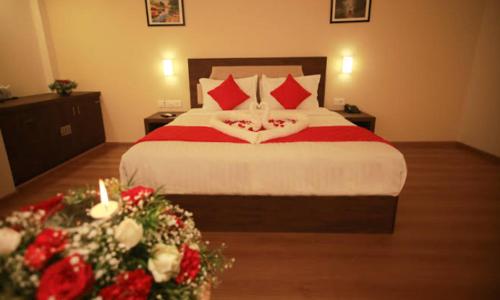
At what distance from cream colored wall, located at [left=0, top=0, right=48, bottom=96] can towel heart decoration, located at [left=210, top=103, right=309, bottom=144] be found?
111 inches

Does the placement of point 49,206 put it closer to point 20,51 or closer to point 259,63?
point 259,63

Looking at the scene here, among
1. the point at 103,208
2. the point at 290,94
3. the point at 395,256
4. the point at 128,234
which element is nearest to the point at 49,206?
the point at 103,208

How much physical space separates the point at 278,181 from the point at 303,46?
8.78ft

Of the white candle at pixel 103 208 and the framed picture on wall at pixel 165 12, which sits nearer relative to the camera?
the white candle at pixel 103 208

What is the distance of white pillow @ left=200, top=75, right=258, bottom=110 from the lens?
355 centimetres

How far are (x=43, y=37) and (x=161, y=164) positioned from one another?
3382mm

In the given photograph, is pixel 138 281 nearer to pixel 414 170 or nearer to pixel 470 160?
pixel 414 170

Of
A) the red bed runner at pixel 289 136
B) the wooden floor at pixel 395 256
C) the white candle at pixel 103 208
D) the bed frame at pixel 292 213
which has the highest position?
the white candle at pixel 103 208

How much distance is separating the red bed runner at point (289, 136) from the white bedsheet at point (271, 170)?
0.20 meters

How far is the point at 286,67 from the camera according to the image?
388cm

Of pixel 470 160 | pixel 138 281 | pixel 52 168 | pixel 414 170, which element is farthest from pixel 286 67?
pixel 138 281

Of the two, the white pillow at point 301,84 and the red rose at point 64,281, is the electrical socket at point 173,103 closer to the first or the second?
the white pillow at point 301,84

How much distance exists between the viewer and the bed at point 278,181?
6.50 feet

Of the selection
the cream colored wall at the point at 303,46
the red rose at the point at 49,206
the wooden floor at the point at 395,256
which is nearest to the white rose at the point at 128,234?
the red rose at the point at 49,206
